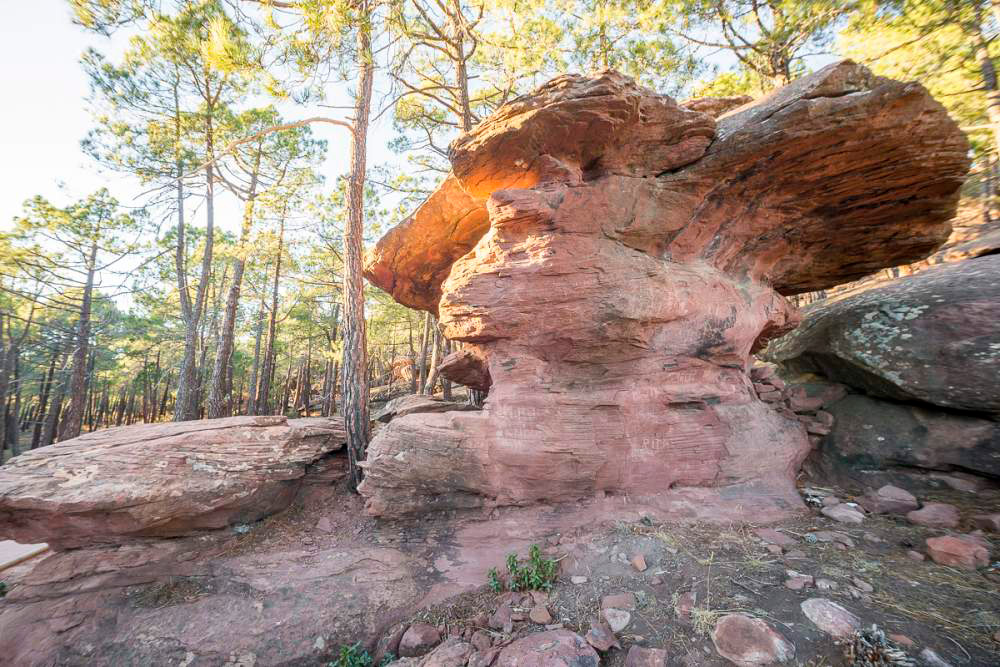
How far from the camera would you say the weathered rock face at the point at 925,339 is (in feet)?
14.1

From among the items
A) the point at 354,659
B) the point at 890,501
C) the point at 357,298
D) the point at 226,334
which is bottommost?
the point at 354,659

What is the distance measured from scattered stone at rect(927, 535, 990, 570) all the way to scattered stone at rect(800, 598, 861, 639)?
1.44 metres

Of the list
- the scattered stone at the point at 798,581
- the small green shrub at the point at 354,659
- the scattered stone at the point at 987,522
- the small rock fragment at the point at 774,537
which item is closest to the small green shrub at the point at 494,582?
the small green shrub at the point at 354,659

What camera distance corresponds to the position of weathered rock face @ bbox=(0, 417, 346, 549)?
14.2 feet

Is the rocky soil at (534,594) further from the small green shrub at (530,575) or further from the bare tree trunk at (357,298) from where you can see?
the bare tree trunk at (357,298)

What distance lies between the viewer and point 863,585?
2936mm

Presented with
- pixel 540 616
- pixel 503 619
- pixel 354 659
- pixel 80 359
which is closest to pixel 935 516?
pixel 540 616

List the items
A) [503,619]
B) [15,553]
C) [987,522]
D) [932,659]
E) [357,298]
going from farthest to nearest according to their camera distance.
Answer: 1. [357,298]
2. [15,553]
3. [987,522]
4. [503,619]
5. [932,659]

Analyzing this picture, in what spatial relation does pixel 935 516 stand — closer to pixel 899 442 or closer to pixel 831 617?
pixel 899 442

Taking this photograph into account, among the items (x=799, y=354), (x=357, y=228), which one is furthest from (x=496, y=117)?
(x=799, y=354)

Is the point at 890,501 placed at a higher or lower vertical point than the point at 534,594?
higher

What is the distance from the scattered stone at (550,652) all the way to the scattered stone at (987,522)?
428 centimetres

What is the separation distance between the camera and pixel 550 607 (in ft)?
11.1

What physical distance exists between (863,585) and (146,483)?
7.86 metres
